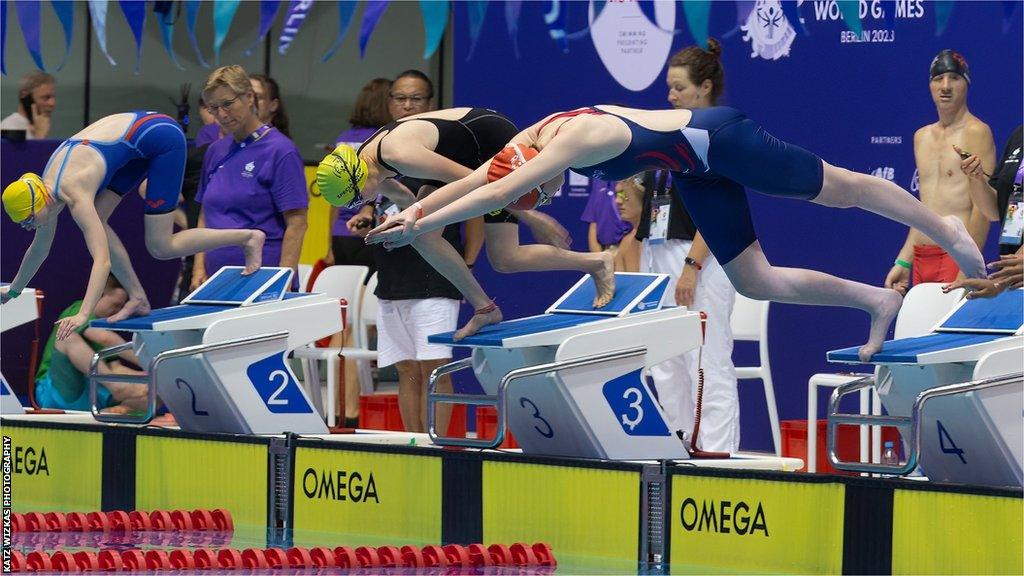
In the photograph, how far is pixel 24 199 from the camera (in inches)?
282

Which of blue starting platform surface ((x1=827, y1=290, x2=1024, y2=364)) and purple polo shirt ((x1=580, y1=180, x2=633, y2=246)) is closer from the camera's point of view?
blue starting platform surface ((x1=827, y1=290, x2=1024, y2=364))

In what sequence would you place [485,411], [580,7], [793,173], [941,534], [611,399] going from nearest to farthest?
1. [941,534]
2. [793,173]
3. [611,399]
4. [485,411]
5. [580,7]

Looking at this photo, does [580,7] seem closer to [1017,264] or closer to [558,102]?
[558,102]

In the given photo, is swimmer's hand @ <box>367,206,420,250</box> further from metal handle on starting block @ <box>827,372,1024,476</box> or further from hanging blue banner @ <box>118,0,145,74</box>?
hanging blue banner @ <box>118,0,145,74</box>

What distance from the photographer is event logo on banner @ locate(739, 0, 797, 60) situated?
8.94 meters

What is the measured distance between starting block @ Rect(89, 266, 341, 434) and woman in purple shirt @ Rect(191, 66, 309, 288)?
376mm

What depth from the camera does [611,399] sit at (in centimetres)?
641

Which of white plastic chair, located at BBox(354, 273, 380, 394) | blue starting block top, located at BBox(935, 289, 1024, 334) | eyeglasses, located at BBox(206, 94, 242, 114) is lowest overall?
white plastic chair, located at BBox(354, 273, 380, 394)

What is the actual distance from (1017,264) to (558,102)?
455cm

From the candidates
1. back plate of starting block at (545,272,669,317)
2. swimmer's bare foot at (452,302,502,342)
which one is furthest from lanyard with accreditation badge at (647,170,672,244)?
swimmer's bare foot at (452,302,502,342)

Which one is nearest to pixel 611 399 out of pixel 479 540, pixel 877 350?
pixel 479 540

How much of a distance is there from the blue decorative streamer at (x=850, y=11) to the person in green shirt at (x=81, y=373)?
3888mm

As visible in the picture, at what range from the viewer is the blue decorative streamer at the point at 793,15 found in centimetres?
886

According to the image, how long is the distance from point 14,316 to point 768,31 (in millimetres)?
3968
